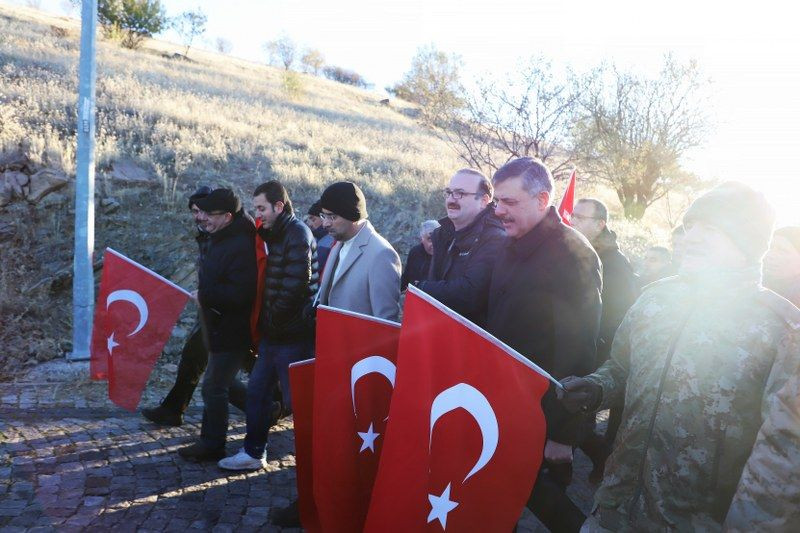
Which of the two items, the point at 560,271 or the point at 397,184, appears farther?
the point at 397,184

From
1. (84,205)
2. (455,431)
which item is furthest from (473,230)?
(84,205)

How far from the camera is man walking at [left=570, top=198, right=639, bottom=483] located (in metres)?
5.84

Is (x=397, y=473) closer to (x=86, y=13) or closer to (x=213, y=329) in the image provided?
(x=213, y=329)

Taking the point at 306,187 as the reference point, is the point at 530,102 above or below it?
above

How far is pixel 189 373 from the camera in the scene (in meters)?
6.20

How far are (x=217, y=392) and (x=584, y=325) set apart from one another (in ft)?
10.3

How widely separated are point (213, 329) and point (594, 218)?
336cm

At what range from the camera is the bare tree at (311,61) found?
75.6 metres

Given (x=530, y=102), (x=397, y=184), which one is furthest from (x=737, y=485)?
(x=530, y=102)

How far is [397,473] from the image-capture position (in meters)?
3.14

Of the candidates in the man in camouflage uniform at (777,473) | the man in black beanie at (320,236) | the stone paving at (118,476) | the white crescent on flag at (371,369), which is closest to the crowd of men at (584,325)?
the man in camouflage uniform at (777,473)

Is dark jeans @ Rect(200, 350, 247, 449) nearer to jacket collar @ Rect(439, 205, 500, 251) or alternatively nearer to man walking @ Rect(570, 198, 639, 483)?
jacket collar @ Rect(439, 205, 500, 251)

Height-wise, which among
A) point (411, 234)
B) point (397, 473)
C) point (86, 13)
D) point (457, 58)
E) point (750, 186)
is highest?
point (457, 58)

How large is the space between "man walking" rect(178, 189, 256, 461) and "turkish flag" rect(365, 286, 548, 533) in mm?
2286
